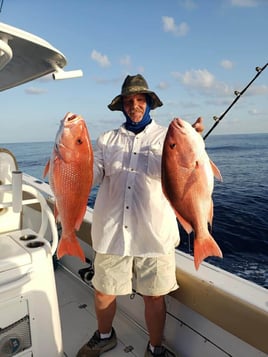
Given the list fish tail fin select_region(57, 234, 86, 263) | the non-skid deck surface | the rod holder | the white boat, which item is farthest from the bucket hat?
the non-skid deck surface

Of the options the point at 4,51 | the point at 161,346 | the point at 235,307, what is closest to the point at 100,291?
the point at 161,346

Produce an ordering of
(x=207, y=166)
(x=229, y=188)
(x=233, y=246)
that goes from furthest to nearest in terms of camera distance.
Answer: (x=229, y=188) < (x=233, y=246) < (x=207, y=166)

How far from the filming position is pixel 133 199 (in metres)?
2.20

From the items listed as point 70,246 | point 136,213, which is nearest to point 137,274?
point 136,213

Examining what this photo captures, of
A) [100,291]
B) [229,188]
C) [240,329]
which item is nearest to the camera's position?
[240,329]

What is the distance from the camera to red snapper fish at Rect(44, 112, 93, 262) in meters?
1.54

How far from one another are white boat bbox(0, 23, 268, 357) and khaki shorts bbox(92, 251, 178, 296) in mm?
166

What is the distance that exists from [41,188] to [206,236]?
3267 mm

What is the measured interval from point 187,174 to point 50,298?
121 centimetres

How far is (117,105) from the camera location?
2.41 meters

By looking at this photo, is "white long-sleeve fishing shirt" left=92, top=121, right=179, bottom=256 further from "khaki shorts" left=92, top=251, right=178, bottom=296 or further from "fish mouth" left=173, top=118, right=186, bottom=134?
"fish mouth" left=173, top=118, right=186, bottom=134

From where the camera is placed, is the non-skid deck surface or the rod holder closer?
the rod holder

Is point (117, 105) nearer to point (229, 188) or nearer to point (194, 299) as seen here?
point (194, 299)

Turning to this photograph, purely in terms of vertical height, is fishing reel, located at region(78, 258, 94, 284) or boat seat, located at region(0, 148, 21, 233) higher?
boat seat, located at region(0, 148, 21, 233)
